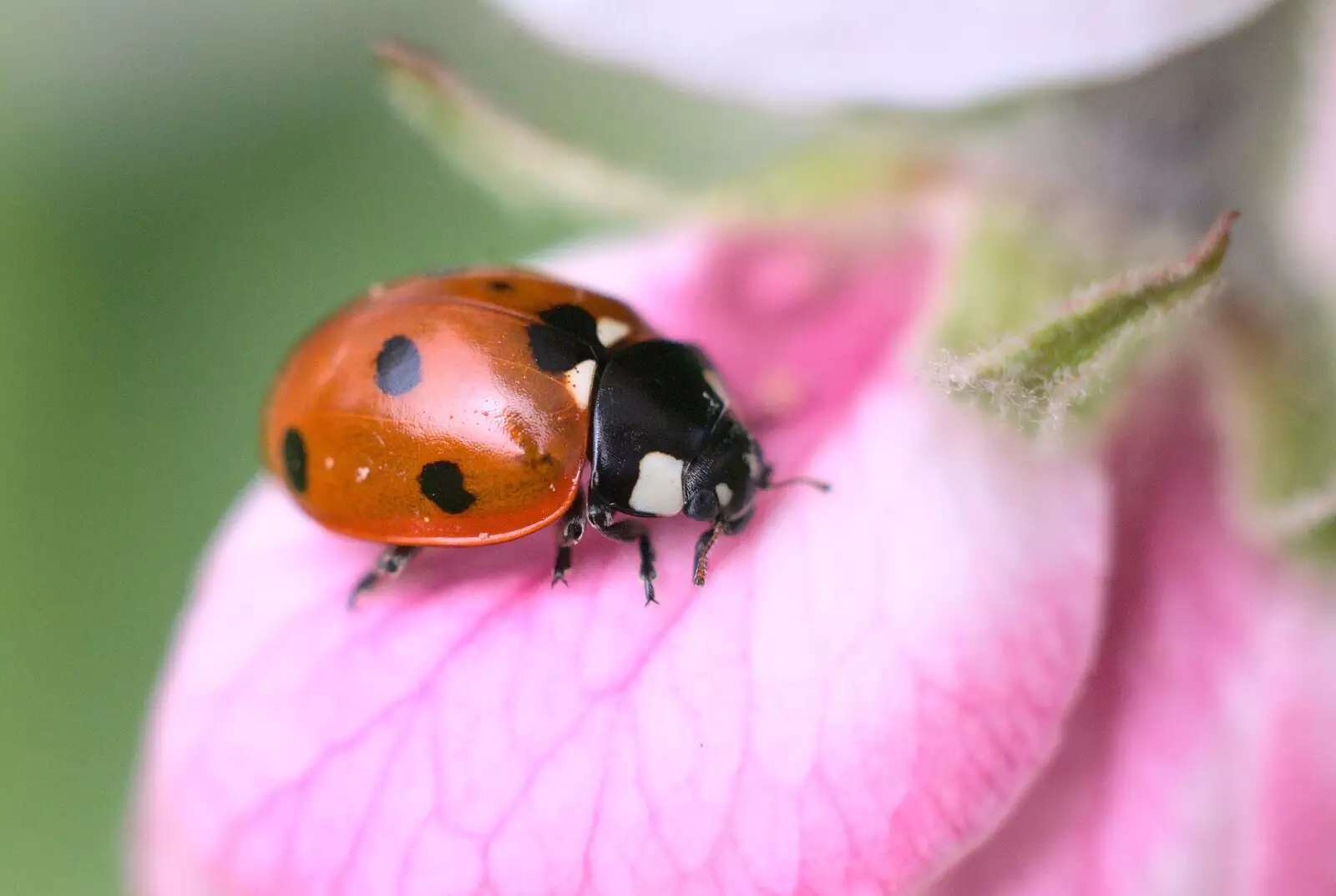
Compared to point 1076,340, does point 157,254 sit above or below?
below

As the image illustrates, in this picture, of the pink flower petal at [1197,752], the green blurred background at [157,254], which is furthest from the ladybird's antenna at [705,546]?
the green blurred background at [157,254]

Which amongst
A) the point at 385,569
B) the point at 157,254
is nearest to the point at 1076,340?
the point at 385,569

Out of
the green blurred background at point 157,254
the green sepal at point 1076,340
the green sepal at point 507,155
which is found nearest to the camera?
the green sepal at point 1076,340

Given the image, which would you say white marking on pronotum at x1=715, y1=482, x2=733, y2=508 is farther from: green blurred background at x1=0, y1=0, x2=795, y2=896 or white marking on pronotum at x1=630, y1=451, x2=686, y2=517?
→ green blurred background at x1=0, y1=0, x2=795, y2=896

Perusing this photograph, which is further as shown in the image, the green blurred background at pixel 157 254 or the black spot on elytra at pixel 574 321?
the green blurred background at pixel 157 254

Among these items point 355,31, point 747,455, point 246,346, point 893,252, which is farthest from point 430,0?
point 747,455

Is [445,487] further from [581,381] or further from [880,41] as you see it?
[880,41]

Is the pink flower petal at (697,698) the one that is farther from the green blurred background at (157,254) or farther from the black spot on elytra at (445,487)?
the green blurred background at (157,254)

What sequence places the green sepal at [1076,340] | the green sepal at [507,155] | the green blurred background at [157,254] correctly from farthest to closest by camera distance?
the green blurred background at [157,254] → the green sepal at [507,155] → the green sepal at [1076,340]
